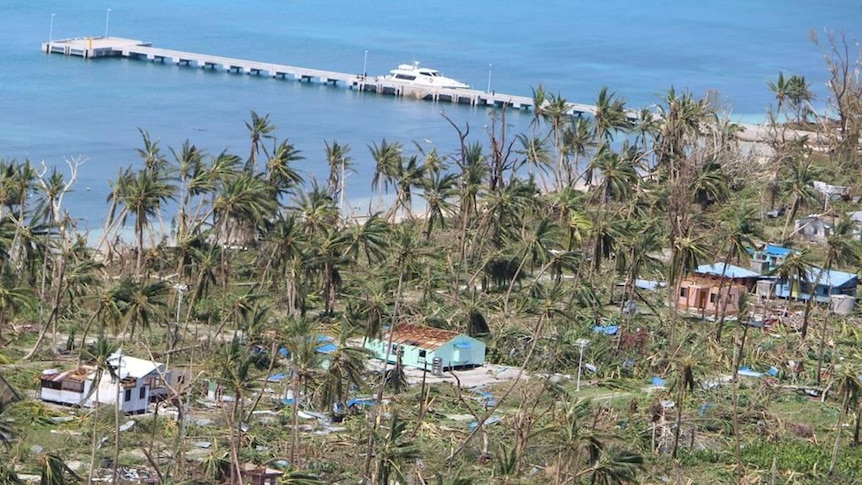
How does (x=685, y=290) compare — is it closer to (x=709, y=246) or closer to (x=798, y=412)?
(x=709, y=246)

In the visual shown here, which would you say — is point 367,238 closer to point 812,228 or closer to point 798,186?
point 798,186

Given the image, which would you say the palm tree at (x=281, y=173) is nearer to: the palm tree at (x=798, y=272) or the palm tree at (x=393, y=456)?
the palm tree at (x=798, y=272)

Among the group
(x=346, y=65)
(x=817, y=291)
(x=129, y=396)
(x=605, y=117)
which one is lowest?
(x=129, y=396)

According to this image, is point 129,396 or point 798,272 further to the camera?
point 798,272

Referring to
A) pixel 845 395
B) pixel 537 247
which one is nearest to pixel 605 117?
pixel 537 247

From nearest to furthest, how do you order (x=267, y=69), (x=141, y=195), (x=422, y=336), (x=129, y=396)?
1. (x=129, y=396)
2. (x=422, y=336)
3. (x=141, y=195)
4. (x=267, y=69)

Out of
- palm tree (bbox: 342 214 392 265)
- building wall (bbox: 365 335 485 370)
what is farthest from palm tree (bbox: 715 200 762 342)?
palm tree (bbox: 342 214 392 265)
